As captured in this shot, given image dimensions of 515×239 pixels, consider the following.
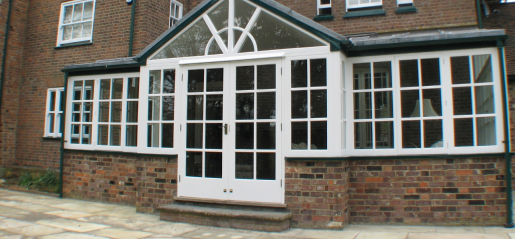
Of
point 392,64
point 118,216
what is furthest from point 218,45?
point 118,216

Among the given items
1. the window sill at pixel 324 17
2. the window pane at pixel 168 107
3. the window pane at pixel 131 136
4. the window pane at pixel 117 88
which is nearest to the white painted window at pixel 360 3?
the window sill at pixel 324 17

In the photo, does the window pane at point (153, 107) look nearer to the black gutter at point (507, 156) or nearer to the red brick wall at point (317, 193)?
the red brick wall at point (317, 193)

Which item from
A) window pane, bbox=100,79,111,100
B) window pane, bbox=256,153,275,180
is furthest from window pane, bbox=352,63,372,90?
window pane, bbox=100,79,111,100

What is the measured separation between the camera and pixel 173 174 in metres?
6.03

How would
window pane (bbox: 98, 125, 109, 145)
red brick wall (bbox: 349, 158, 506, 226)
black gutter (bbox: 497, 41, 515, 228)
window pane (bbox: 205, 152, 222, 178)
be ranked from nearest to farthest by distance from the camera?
1. black gutter (bbox: 497, 41, 515, 228)
2. red brick wall (bbox: 349, 158, 506, 226)
3. window pane (bbox: 205, 152, 222, 178)
4. window pane (bbox: 98, 125, 109, 145)

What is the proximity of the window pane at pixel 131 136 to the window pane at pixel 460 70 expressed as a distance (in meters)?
5.33

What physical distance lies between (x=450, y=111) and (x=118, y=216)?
5259 millimetres

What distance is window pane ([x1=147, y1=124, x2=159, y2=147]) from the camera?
20.5 ft

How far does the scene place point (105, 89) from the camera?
734cm

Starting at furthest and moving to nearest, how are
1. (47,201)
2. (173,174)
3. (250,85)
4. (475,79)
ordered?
(47,201) → (173,174) → (250,85) → (475,79)

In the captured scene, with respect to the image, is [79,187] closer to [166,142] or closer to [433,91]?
[166,142]

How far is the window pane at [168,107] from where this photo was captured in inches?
242

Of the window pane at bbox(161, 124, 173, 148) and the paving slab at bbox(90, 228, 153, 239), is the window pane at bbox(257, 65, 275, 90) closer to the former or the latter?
the window pane at bbox(161, 124, 173, 148)

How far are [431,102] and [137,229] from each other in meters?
4.54
